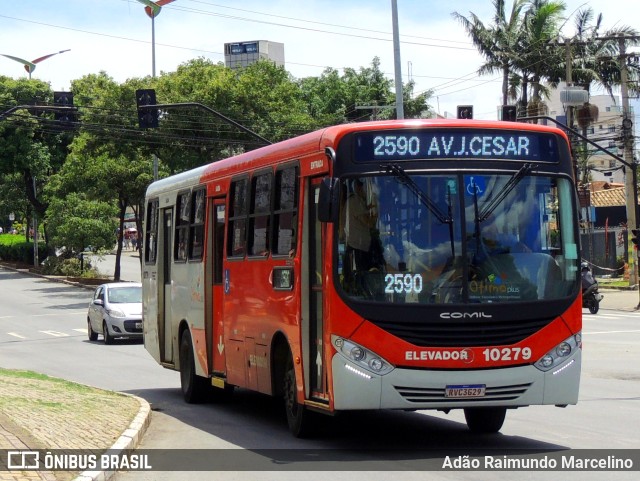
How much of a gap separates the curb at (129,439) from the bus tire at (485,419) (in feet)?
11.4

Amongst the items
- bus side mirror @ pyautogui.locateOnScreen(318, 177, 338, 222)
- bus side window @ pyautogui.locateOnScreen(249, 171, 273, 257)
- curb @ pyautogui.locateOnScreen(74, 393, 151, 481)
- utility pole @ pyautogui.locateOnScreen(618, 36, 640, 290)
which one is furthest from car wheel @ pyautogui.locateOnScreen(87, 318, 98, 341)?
utility pole @ pyautogui.locateOnScreen(618, 36, 640, 290)

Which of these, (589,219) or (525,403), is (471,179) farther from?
(589,219)

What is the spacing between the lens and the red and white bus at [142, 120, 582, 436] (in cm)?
1065

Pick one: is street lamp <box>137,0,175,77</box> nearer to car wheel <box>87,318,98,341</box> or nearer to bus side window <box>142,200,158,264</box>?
car wheel <box>87,318,98,341</box>

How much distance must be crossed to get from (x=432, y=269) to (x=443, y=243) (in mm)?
268

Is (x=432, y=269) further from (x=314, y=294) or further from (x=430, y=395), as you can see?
(x=314, y=294)

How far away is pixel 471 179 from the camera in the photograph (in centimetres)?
1103

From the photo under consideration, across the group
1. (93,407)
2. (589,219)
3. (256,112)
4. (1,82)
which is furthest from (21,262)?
(93,407)

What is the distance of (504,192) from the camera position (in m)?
11.1

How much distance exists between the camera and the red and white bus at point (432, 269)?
1065cm

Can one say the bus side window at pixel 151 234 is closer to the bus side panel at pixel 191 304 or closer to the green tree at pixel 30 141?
the bus side panel at pixel 191 304

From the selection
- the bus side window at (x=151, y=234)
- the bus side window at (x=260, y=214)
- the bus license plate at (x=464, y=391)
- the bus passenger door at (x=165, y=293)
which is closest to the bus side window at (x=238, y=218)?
the bus side window at (x=260, y=214)

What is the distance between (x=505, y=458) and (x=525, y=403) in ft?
2.05

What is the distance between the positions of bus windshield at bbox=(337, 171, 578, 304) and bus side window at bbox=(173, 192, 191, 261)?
6126 mm
